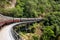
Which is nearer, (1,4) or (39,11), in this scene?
(1,4)

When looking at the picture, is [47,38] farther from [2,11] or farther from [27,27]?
[2,11]

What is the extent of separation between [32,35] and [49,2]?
15497 millimetres

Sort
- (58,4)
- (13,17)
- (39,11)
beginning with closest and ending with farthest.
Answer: (13,17) < (39,11) < (58,4)

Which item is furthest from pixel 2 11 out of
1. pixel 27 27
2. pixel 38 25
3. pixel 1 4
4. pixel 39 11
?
pixel 39 11

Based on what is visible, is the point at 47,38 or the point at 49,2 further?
the point at 49,2

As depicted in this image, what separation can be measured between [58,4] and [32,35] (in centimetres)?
1543

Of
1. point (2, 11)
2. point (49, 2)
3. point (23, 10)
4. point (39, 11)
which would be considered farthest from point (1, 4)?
point (49, 2)

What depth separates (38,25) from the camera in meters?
30.2

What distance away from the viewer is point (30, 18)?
3070cm

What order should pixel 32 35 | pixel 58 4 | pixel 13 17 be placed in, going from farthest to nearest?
pixel 58 4, pixel 13 17, pixel 32 35

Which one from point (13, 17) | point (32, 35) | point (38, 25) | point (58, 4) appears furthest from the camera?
point (58, 4)

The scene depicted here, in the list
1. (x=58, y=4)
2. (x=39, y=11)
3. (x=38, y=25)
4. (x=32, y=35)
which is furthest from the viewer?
(x=58, y=4)

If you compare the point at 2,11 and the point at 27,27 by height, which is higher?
the point at 2,11

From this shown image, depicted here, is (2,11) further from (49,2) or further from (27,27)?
(49,2)
